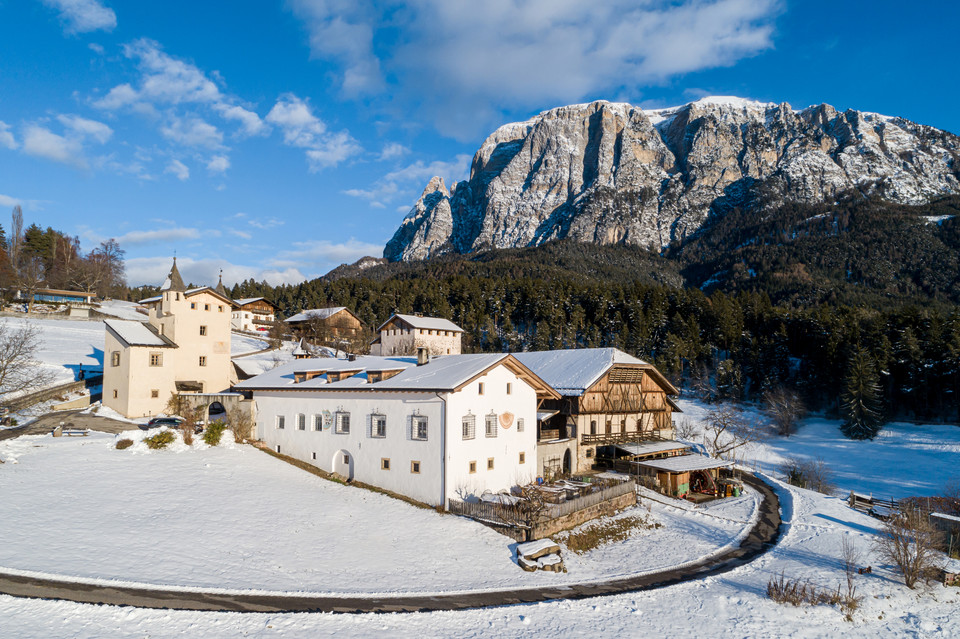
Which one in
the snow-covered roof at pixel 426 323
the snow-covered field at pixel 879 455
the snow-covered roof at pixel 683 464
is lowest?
the snow-covered field at pixel 879 455

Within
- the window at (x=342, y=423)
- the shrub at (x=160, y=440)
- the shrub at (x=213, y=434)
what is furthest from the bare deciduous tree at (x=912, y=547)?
the shrub at (x=160, y=440)

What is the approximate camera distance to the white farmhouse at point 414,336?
83.1 metres

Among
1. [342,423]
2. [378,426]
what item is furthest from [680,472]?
[342,423]

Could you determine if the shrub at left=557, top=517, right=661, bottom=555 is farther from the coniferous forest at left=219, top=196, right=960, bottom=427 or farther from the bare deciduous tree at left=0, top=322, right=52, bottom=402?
the coniferous forest at left=219, top=196, right=960, bottom=427

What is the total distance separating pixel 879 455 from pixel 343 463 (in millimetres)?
56585

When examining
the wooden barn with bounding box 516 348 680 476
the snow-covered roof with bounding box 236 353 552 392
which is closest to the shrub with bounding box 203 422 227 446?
the snow-covered roof with bounding box 236 353 552 392

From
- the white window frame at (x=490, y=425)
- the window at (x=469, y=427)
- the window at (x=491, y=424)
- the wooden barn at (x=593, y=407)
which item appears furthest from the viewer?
the wooden barn at (x=593, y=407)

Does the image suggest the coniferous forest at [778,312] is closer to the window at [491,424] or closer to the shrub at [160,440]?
the window at [491,424]

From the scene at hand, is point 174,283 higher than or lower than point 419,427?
higher

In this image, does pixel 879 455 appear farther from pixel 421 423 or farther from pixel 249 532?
pixel 249 532

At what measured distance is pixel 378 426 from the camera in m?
31.3

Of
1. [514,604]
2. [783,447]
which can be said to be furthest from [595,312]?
[514,604]

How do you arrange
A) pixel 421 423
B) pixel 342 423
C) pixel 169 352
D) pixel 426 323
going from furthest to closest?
pixel 426 323 → pixel 169 352 → pixel 342 423 → pixel 421 423

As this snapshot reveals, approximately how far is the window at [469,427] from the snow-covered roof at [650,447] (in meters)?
16.8
